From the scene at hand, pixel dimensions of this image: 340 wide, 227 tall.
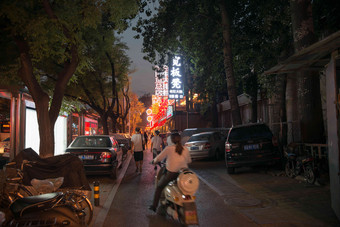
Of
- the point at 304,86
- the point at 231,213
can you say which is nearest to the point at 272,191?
the point at 231,213

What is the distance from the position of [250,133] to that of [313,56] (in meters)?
4.89

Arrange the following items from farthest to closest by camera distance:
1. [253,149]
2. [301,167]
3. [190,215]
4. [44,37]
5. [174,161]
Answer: [253,149] → [44,37] → [301,167] → [174,161] → [190,215]

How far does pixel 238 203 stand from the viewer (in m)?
6.98

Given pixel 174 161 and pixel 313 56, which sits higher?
pixel 313 56

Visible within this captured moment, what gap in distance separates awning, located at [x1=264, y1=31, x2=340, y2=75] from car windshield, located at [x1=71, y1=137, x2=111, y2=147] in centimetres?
751

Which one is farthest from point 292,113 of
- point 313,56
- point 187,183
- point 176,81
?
point 176,81

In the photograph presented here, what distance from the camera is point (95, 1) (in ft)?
33.0

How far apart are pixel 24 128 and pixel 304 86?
12.4 metres

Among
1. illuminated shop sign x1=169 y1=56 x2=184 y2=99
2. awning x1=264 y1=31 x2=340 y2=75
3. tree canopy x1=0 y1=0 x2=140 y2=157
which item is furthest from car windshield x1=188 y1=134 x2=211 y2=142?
illuminated shop sign x1=169 y1=56 x2=184 y2=99

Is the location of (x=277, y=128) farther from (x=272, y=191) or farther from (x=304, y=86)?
(x=272, y=191)

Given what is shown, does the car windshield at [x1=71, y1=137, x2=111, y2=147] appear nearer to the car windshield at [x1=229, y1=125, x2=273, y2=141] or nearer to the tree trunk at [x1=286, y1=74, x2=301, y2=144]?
the car windshield at [x1=229, y1=125, x2=273, y2=141]

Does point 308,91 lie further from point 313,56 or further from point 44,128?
point 44,128

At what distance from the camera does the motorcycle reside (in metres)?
8.40

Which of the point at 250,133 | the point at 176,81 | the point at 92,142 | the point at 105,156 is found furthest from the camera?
the point at 176,81
